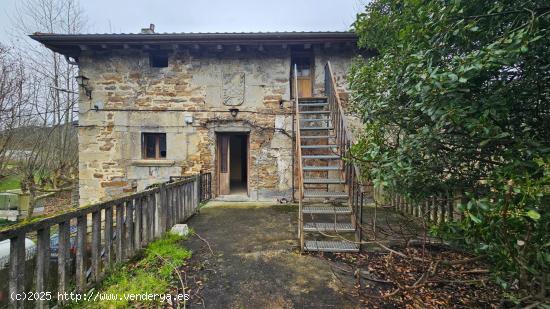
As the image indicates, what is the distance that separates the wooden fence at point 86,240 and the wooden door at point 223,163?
7.61ft

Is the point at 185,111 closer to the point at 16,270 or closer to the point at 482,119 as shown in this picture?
the point at 16,270

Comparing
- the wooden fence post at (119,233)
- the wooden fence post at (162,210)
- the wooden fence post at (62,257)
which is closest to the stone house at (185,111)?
the wooden fence post at (162,210)

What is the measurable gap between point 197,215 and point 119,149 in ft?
11.6

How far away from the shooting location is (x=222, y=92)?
7.28m

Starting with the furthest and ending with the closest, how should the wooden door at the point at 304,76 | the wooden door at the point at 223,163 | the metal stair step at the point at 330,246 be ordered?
the wooden door at the point at 304,76, the wooden door at the point at 223,163, the metal stair step at the point at 330,246

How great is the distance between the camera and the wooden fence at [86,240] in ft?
6.23

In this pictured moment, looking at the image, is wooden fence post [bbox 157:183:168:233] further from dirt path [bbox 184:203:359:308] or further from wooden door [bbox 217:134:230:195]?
wooden door [bbox 217:134:230:195]

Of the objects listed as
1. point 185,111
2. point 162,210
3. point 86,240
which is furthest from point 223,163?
point 86,240

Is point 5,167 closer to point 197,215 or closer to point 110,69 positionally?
point 110,69

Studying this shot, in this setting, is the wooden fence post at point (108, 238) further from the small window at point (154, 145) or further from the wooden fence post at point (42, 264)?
the small window at point (154, 145)

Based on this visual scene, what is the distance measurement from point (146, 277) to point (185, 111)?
208 inches

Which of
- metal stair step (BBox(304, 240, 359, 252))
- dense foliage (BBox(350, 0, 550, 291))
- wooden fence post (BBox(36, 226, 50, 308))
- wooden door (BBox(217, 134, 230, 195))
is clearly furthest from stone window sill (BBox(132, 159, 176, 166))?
dense foliage (BBox(350, 0, 550, 291))

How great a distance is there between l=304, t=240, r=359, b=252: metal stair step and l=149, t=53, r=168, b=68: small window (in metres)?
6.53

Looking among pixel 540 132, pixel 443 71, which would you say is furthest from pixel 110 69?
pixel 540 132
